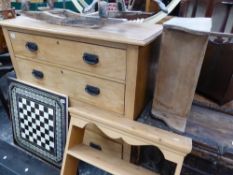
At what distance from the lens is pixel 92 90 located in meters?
0.90

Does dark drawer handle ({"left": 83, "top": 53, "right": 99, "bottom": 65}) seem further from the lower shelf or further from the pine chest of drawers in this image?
the lower shelf

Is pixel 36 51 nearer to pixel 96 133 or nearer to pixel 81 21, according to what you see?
pixel 81 21

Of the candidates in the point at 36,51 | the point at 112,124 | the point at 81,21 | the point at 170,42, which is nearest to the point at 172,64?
the point at 170,42

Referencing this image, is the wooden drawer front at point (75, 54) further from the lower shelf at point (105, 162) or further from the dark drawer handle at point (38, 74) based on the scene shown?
the lower shelf at point (105, 162)

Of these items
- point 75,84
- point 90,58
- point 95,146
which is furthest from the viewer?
point 95,146

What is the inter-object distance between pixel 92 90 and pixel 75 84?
3.8 inches

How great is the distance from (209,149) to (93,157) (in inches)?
18.8

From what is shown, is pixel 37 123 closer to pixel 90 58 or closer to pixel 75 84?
pixel 75 84

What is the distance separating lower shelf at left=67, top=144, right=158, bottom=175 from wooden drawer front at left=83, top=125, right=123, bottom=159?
8cm

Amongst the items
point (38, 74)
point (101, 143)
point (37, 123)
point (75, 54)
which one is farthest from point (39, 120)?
point (75, 54)

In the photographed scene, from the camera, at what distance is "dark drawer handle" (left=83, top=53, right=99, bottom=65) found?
2.67 ft

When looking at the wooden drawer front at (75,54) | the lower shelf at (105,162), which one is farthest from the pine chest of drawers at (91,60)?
the lower shelf at (105,162)

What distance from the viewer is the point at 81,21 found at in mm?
920

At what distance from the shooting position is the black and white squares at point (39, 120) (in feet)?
3.47
